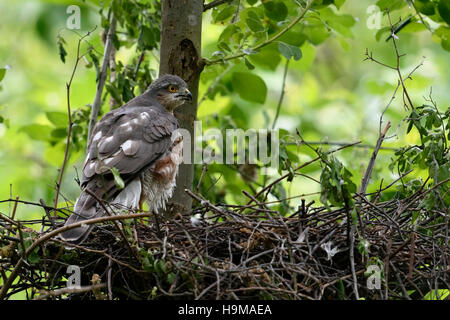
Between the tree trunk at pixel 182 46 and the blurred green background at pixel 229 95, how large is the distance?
1.21 feet

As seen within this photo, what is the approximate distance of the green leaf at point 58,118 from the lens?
644 cm

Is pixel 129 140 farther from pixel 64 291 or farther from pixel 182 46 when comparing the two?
pixel 64 291

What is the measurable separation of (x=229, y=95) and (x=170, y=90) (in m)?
1.52

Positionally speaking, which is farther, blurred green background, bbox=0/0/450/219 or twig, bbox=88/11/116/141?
blurred green background, bbox=0/0/450/219

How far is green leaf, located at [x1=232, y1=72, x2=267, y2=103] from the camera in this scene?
20.6ft

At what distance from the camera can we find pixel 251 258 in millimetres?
3873

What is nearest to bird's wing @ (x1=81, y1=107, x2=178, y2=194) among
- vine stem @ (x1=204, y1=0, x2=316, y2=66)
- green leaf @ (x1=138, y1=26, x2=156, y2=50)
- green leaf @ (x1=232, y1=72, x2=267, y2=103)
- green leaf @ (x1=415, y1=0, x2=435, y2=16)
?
green leaf @ (x1=138, y1=26, x2=156, y2=50)

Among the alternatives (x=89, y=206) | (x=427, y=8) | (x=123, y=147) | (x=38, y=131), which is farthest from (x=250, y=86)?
(x=89, y=206)

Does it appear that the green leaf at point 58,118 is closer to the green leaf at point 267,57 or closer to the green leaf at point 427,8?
the green leaf at point 267,57

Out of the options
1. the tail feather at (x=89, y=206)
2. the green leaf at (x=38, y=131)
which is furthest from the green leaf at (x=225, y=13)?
the green leaf at (x=38, y=131)

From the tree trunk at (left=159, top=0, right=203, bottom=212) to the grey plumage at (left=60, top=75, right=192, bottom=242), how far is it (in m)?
A: 0.10

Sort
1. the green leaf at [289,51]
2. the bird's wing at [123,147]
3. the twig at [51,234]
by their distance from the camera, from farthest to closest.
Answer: the green leaf at [289,51]
the bird's wing at [123,147]
the twig at [51,234]

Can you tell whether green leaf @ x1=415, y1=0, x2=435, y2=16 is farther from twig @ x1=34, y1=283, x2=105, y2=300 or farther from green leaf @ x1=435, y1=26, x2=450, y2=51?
twig @ x1=34, y1=283, x2=105, y2=300

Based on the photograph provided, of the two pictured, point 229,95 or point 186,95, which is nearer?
point 186,95
